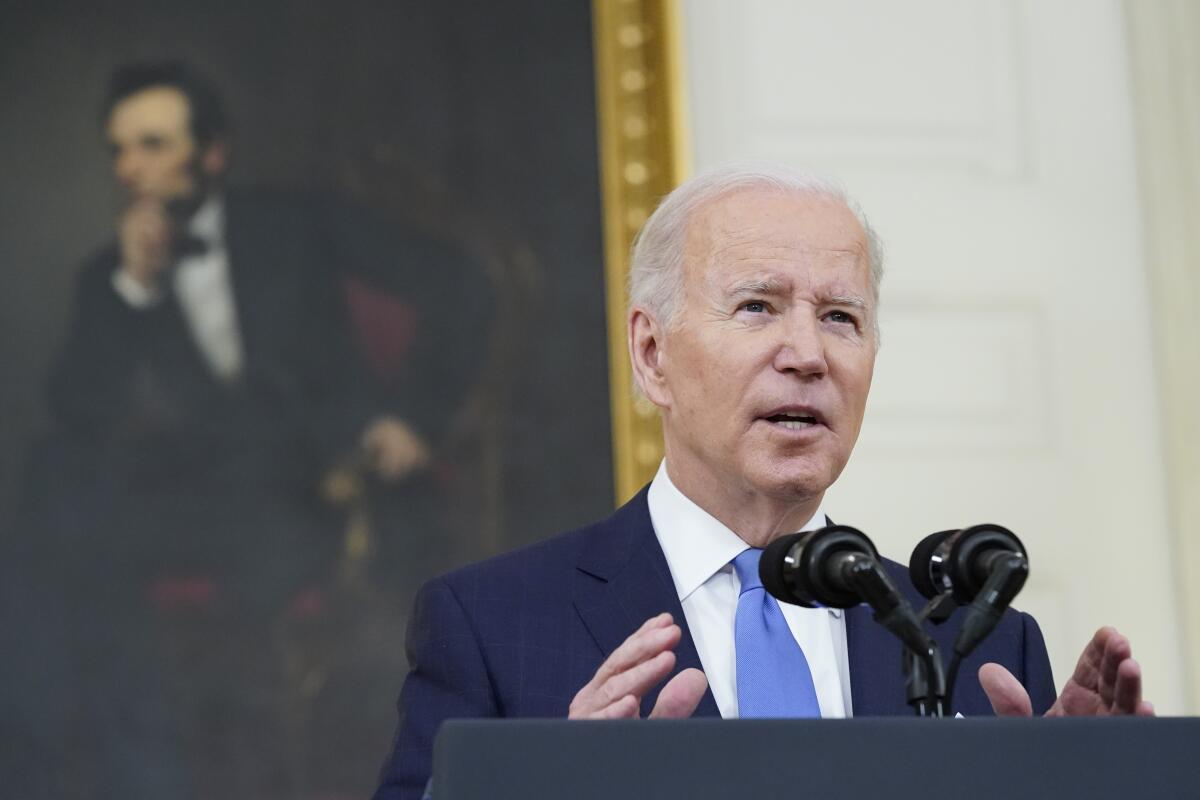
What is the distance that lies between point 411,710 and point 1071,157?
337 centimetres

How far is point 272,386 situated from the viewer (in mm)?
4191

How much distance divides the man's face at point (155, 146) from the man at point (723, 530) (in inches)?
72.5

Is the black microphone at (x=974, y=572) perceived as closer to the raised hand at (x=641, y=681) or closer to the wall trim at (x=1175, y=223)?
the raised hand at (x=641, y=681)

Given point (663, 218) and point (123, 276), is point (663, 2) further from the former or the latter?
point (663, 218)

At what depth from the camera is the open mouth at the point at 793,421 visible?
2.59 meters

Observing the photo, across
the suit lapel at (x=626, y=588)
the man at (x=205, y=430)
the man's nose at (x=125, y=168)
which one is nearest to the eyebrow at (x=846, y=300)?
the suit lapel at (x=626, y=588)

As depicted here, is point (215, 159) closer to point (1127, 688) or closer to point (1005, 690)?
point (1005, 690)

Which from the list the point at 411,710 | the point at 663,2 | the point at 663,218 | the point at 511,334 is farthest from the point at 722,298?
the point at 663,2

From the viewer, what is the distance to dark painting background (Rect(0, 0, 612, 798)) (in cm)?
396

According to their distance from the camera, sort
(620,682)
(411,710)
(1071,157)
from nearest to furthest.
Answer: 1. (620,682)
2. (411,710)
3. (1071,157)

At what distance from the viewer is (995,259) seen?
4969mm

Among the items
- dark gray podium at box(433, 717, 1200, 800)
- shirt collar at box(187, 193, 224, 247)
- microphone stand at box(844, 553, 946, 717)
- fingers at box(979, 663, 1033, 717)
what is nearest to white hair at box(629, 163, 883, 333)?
fingers at box(979, 663, 1033, 717)

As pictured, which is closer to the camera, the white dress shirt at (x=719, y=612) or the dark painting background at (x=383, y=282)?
the white dress shirt at (x=719, y=612)

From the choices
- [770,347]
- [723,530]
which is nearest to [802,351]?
[770,347]
